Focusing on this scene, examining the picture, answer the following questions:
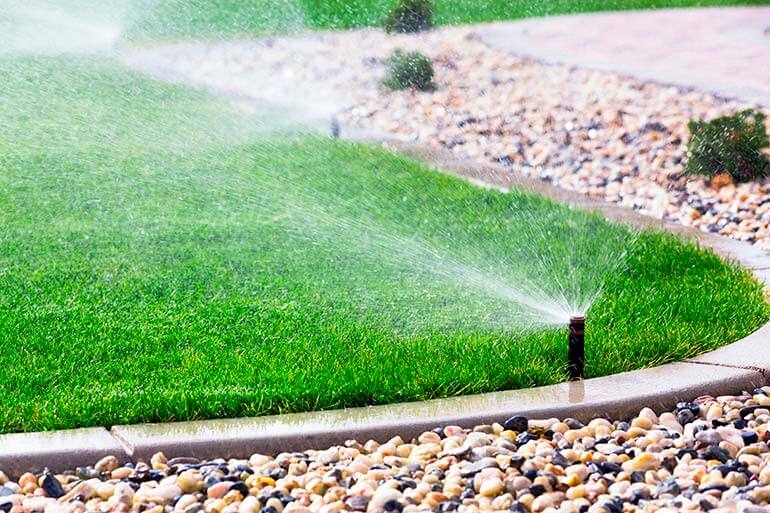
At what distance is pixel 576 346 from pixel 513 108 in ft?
19.0

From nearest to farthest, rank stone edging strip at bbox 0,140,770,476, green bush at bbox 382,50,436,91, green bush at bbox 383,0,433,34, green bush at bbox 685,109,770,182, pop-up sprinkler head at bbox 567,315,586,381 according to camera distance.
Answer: stone edging strip at bbox 0,140,770,476
pop-up sprinkler head at bbox 567,315,586,381
green bush at bbox 685,109,770,182
green bush at bbox 382,50,436,91
green bush at bbox 383,0,433,34

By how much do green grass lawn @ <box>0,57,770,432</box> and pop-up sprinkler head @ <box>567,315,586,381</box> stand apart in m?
0.06

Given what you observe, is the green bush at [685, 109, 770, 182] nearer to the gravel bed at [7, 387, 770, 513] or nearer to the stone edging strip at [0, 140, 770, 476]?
the stone edging strip at [0, 140, 770, 476]

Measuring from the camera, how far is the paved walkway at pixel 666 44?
33.1ft

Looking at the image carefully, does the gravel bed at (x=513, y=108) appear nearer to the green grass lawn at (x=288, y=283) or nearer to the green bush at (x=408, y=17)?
the green bush at (x=408, y=17)

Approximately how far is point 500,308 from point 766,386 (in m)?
1.15

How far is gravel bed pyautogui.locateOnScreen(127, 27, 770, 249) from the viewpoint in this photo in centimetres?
696

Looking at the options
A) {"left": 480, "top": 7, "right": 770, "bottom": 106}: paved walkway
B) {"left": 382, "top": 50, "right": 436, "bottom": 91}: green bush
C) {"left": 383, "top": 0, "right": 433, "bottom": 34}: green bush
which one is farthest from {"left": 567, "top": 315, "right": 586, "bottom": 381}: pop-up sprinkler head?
{"left": 383, "top": 0, "right": 433, "bottom": 34}: green bush

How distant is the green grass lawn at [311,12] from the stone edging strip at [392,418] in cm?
996

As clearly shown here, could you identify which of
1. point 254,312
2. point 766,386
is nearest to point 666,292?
point 766,386

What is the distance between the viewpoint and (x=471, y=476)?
10.4 feet

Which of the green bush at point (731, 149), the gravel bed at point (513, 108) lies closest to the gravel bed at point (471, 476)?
the gravel bed at point (513, 108)

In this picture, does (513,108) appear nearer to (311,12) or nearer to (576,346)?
(576,346)

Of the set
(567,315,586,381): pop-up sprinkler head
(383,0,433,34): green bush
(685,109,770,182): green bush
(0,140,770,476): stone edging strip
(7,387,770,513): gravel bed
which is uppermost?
(383,0,433,34): green bush
